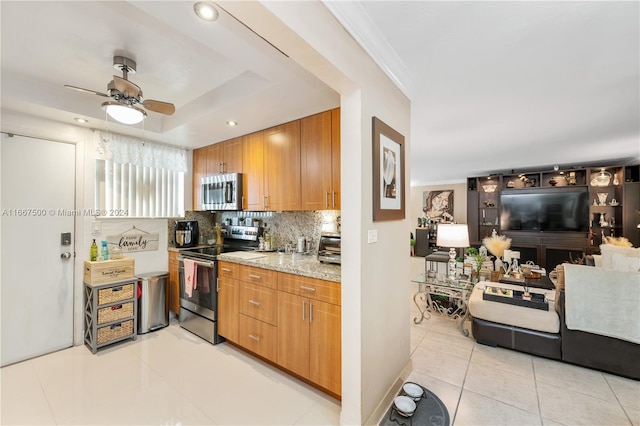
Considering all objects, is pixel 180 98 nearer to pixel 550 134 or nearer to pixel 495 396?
pixel 495 396

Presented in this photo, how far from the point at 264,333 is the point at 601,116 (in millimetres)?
4189

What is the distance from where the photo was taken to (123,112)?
1931 millimetres

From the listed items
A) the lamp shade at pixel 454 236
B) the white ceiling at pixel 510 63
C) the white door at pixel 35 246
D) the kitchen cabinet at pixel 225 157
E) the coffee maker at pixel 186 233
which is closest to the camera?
the white ceiling at pixel 510 63

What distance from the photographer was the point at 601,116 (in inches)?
112

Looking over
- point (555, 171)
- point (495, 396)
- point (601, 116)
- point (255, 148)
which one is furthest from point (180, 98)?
point (555, 171)

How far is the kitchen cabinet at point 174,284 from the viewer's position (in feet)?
10.7

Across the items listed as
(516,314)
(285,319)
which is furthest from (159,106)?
(516,314)

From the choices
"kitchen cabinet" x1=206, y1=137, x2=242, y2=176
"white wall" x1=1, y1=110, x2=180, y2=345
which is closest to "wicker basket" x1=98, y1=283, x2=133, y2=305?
"white wall" x1=1, y1=110, x2=180, y2=345

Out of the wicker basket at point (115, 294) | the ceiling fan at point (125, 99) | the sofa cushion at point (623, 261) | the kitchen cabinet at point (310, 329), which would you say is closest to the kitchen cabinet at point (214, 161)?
the ceiling fan at point (125, 99)

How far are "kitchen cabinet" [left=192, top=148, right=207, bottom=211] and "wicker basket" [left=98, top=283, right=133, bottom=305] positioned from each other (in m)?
1.27

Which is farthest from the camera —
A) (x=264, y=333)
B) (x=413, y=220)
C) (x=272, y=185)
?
(x=413, y=220)

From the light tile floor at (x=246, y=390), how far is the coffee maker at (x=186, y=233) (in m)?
1.29

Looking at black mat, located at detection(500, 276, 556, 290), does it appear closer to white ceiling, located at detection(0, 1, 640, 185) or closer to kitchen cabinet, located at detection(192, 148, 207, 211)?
white ceiling, located at detection(0, 1, 640, 185)

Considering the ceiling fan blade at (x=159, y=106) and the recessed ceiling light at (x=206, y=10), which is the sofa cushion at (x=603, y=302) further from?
the ceiling fan blade at (x=159, y=106)
